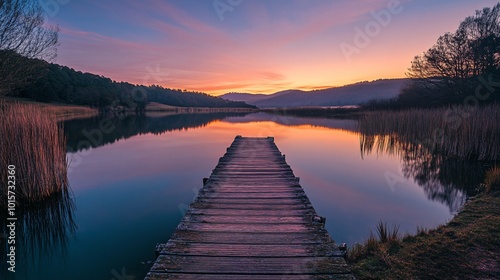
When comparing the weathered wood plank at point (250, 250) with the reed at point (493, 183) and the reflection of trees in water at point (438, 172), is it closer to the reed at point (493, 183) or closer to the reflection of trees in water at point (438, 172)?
the reflection of trees in water at point (438, 172)

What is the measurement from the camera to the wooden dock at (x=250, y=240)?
3.00 metres

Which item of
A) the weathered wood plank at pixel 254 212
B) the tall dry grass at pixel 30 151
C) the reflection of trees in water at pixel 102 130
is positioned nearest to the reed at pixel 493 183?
the weathered wood plank at pixel 254 212

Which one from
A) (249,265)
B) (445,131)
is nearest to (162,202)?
(249,265)

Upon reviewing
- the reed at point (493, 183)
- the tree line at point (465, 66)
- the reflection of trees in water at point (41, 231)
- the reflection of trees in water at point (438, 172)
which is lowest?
the reflection of trees in water at point (41, 231)

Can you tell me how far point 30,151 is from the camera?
6.34 meters

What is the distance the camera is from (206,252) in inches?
133

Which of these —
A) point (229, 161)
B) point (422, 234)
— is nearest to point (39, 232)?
point (229, 161)

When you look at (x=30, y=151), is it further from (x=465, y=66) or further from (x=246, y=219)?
(x=465, y=66)

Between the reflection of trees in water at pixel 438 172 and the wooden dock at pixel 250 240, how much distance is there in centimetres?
536

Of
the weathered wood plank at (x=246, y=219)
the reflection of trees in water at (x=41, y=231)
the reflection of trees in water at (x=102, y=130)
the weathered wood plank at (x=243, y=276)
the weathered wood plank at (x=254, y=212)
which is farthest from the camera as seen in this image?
the reflection of trees in water at (x=102, y=130)

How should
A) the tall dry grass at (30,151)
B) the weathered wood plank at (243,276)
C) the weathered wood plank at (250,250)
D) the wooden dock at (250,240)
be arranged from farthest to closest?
1. the tall dry grass at (30,151)
2. the weathered wood plank at (250,250)
3. the wooden dock at (250,240)
4. the weathered wood plank at (243,276)

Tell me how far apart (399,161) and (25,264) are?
47.4 ft

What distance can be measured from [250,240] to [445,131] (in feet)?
45.0

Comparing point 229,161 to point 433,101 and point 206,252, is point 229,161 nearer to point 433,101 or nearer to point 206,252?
point 206,252
